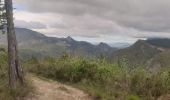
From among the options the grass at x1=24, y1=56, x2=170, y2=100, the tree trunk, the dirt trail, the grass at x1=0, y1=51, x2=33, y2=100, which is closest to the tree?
the tree trunk

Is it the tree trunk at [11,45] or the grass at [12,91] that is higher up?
the tree trunk at [11,45]

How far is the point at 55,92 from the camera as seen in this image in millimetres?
16891

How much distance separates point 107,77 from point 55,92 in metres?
3.35

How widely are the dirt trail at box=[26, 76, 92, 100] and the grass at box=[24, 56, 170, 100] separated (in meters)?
0.55

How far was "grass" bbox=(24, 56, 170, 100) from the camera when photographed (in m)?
16.8

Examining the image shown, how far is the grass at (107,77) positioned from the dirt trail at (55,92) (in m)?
0.55

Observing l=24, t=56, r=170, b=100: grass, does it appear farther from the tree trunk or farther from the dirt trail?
the tree trunk

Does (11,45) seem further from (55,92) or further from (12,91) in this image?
(55,92)

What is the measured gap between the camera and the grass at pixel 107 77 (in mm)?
16766

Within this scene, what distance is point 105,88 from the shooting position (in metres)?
17.5

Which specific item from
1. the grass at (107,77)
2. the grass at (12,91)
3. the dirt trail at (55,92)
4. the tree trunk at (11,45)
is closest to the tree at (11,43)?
the tree trunk at (11,45)

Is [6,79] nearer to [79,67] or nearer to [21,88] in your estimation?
[21,88]

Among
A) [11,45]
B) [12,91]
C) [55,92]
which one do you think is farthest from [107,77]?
[11,45]

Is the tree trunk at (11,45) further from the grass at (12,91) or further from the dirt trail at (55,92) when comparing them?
the dirt trail at (55,92)
